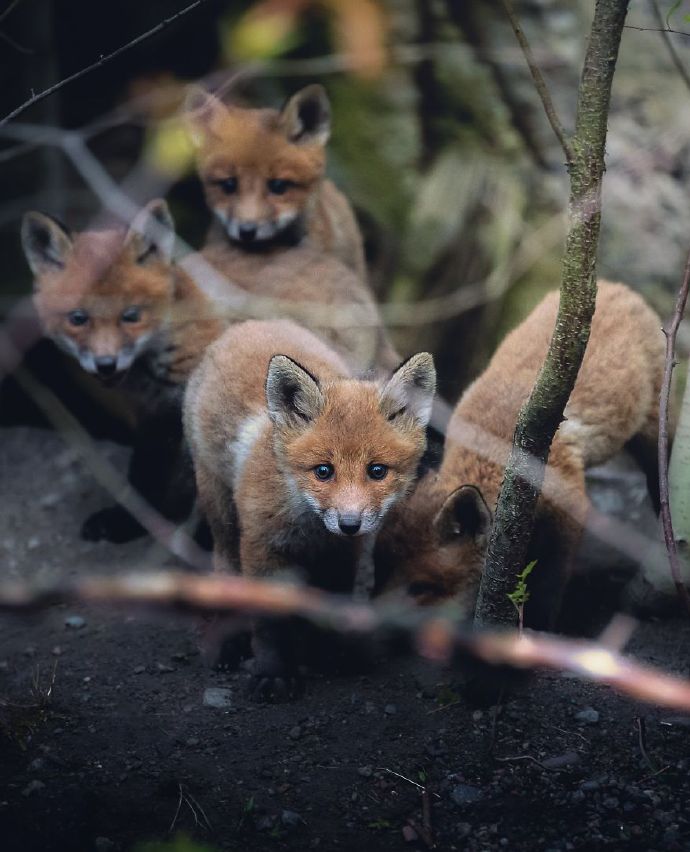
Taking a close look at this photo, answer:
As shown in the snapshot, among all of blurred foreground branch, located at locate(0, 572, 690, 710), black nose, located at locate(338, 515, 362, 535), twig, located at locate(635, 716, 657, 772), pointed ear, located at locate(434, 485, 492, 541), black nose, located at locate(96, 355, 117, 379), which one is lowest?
twig, located at locate(635, 716, 657, 772)

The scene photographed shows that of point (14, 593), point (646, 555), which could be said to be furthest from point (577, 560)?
point (14, 593)

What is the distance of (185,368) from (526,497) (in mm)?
2688

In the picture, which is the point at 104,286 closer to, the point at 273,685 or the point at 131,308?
the point at 131,308

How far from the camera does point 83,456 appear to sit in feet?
21.8

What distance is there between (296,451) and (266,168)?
8.55ft

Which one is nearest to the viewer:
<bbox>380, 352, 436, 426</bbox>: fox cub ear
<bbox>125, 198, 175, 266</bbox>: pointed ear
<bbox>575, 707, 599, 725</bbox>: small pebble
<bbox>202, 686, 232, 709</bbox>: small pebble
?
<bbox>575, 707, 599, 725</bbox>: small pebble

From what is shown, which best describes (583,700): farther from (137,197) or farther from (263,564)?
(137,197)

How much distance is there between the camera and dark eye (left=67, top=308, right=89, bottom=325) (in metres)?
5.38

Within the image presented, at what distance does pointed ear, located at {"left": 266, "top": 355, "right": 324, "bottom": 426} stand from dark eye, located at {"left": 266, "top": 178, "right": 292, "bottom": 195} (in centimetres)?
237

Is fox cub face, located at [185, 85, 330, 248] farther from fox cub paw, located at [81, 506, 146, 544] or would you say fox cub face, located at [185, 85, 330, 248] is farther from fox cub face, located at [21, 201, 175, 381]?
fox cub paw, located at [81, 506, 146, 544]

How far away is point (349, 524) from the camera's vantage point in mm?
3707

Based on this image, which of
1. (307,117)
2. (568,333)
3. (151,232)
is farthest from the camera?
(307,117)

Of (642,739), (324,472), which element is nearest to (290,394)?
(324,472)

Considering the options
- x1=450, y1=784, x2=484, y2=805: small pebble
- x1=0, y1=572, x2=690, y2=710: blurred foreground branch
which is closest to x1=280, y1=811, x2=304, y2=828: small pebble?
x1=450, y1=784, x2=484, y2=805: small pebble
